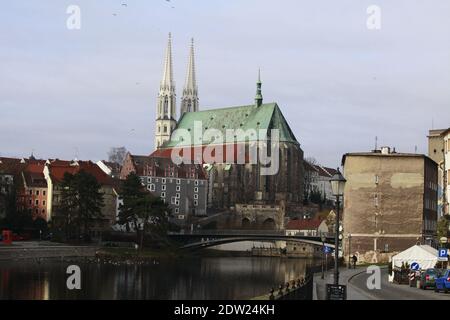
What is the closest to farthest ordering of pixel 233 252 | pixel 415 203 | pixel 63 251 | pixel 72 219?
pixel 415 203
pixel 63 251
pixel 72 219
pixel 233 252

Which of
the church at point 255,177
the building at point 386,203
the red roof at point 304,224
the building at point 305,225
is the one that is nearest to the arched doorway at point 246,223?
the church at point 255,177

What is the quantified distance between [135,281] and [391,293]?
35657 mm

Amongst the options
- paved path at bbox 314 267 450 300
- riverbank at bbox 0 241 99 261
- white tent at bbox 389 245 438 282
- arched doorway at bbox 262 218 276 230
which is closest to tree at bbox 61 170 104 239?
riverbank at bbox 0 241 99 261

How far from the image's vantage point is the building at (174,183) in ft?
505

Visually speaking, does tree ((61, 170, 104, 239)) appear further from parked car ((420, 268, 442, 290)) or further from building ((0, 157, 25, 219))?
parked car ((420, 268, 442, 290))

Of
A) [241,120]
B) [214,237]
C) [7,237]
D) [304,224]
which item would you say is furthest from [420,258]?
[241,120]

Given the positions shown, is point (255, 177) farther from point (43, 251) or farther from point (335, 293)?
point (335, 293)

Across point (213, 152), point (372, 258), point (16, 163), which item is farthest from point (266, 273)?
point (213, 152)

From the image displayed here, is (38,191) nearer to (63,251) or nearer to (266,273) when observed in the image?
(63,251)

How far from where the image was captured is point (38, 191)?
416 feet

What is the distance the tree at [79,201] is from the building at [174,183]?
4271 cm

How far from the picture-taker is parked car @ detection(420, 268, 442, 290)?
40875 millimetres

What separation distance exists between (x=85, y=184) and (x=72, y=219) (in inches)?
194

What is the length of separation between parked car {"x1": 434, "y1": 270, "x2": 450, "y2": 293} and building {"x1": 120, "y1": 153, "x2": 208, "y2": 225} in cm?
11140
